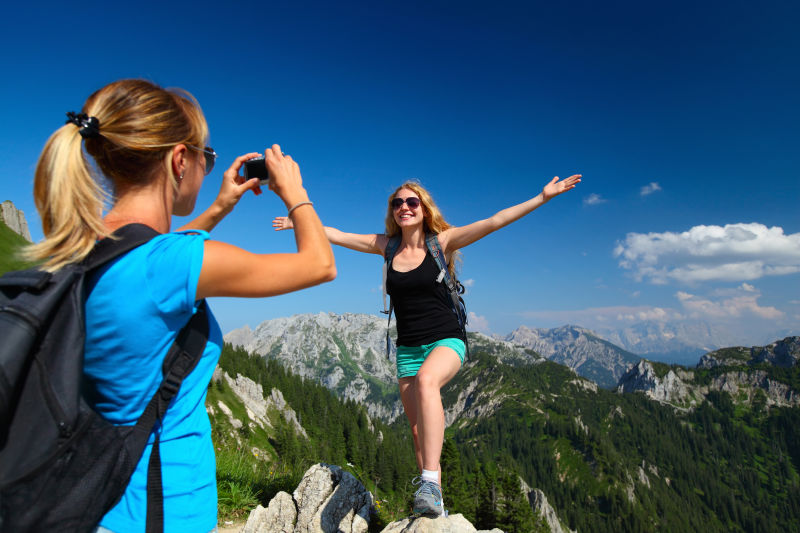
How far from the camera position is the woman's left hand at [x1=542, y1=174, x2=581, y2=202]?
7082 mm

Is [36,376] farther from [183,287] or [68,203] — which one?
[68,203]

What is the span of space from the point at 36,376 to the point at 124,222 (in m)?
0.94

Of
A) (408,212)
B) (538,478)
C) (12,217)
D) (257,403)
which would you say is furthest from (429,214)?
(538,478)

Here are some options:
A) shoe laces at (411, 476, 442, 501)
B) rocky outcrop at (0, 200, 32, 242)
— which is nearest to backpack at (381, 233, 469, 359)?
shoe laces at (411, 476, 442, 501)

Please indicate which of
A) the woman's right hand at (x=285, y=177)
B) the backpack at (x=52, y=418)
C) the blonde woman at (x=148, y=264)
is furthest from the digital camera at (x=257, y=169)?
the backpack at (x=52, y=418)

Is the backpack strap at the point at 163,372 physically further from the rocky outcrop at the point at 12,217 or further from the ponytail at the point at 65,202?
the rocky outcrop at the point at 12,217

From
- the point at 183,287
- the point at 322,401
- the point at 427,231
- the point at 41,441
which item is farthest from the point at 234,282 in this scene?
the point at 322,401

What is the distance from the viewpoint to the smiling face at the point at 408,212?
709cm

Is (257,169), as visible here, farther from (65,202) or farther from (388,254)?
(388,254)

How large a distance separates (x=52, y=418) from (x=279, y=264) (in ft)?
4.15

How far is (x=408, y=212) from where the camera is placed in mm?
7145

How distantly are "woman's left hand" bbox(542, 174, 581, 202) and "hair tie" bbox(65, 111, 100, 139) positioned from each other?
6.35 metres

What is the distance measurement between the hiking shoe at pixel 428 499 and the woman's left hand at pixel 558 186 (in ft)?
16.0

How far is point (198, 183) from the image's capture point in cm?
293
